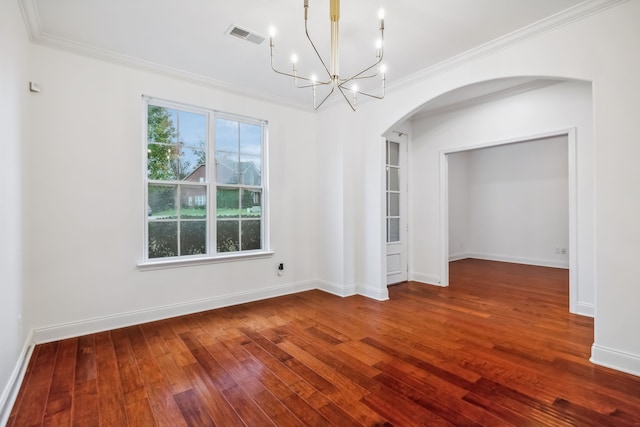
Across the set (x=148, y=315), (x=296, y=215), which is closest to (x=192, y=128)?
(x=296, y=215)

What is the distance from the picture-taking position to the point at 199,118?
13.1 feet

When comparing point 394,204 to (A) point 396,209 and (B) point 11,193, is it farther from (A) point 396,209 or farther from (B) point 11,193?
(B) point 11,193

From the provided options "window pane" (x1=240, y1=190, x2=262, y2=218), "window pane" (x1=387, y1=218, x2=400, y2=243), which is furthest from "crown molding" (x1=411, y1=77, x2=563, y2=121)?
"window pane" (x1=240, y1=190, x2=262, y2=218)

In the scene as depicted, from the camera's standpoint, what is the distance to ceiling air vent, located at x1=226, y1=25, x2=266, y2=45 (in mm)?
2846

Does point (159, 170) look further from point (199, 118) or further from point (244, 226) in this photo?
point (244, 226)

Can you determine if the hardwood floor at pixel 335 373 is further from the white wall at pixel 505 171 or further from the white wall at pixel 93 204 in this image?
the white wall at pixel 505 171

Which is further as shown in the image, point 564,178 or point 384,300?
point 564,178

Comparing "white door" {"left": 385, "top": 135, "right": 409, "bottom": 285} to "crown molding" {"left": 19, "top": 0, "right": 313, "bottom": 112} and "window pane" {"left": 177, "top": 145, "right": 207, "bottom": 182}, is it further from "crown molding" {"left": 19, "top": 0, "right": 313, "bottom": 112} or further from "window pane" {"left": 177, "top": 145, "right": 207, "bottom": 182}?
"window pane" {"left": 177, "top": 145, "right": 207, "bottom": 182}

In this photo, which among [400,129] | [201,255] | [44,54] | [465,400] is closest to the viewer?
[465,400]

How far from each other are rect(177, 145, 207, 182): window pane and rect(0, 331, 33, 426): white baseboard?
2156 millimetres

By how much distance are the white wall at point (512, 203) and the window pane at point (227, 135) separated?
18.0 feet

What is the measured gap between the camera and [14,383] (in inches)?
85.0

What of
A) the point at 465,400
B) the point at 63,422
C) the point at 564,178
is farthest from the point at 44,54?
the point at 564,178

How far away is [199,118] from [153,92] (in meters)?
0.59
